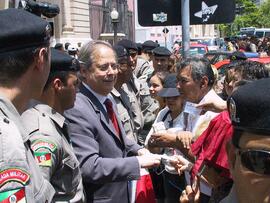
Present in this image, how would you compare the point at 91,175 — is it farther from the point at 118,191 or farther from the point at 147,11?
the point at 147,11

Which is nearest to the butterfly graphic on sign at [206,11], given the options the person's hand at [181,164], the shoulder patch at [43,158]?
the person's hand at [181,164]

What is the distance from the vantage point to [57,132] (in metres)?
2.68

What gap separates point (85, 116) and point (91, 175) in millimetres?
417

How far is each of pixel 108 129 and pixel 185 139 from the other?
554mm

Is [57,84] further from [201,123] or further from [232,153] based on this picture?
[232,153]

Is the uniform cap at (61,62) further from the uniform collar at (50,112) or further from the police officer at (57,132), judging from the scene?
the uniform collar at (50,112)

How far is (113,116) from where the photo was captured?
376cm

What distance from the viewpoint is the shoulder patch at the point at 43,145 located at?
8.06ft

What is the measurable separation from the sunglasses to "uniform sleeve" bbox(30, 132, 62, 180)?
113cm

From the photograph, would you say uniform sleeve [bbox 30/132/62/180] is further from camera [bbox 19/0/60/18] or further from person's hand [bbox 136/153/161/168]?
person's hand [bbox 136/153/161/168]

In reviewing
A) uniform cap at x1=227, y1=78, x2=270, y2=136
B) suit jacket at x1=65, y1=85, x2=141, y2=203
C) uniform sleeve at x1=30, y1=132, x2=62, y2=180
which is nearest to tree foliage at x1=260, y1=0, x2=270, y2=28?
suit jacket at x1=65, y1=85, x2=141, y2=203

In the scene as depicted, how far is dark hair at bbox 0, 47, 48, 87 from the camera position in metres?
1.91

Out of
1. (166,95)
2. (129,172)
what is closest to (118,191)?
(129,172)

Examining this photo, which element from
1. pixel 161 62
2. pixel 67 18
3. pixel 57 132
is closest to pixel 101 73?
pixel 57 132
